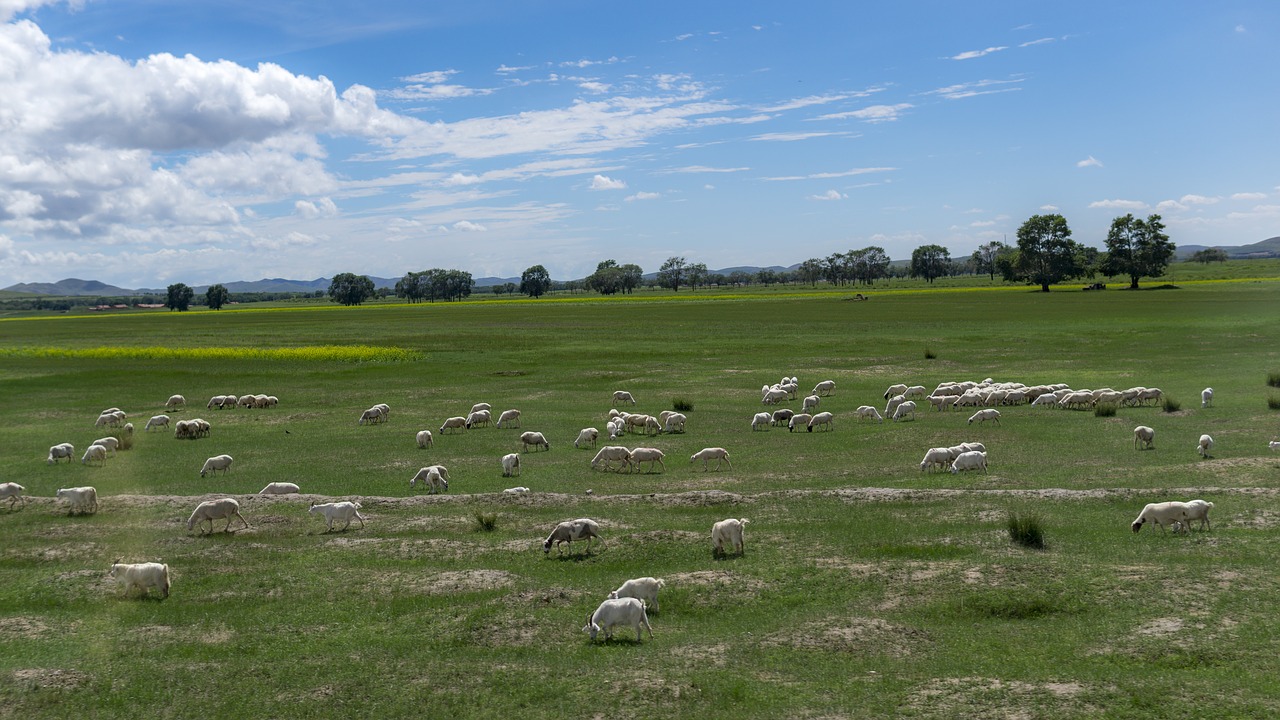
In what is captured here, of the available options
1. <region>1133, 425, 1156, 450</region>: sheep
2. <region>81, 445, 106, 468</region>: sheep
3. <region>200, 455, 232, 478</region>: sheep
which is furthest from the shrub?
<region>81, 445, 106, 468</region>: sheep

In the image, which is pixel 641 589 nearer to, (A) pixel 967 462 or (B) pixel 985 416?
(A) pixel 967 462

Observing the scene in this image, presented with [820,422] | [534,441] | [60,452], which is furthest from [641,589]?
[60,452]

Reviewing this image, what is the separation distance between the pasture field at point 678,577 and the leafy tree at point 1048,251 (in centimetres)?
12814

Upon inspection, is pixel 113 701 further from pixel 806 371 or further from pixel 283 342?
pixel 283 342

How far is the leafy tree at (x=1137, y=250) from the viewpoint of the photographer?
14600 cm

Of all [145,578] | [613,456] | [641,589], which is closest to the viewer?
[641,589]

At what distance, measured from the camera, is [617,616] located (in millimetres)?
13680

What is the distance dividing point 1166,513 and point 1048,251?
515 ft

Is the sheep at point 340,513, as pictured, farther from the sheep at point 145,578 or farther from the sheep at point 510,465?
the sheep at point 510,465

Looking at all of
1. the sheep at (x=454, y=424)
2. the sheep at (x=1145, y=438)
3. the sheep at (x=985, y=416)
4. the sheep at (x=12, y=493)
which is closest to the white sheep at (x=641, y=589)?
the sheep at (x=12, y=493)

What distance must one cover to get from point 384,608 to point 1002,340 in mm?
61825

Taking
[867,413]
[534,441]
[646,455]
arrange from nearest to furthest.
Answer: [646,455] → [534,441] → [867,413]

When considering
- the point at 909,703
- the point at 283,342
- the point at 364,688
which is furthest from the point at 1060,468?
the point at 283,342

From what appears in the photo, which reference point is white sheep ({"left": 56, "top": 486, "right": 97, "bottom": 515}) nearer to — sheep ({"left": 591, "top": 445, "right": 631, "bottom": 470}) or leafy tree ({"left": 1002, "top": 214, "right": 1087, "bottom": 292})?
sheep ({"left": 591, "top": 445, "right": 631, "bottom": 470})
